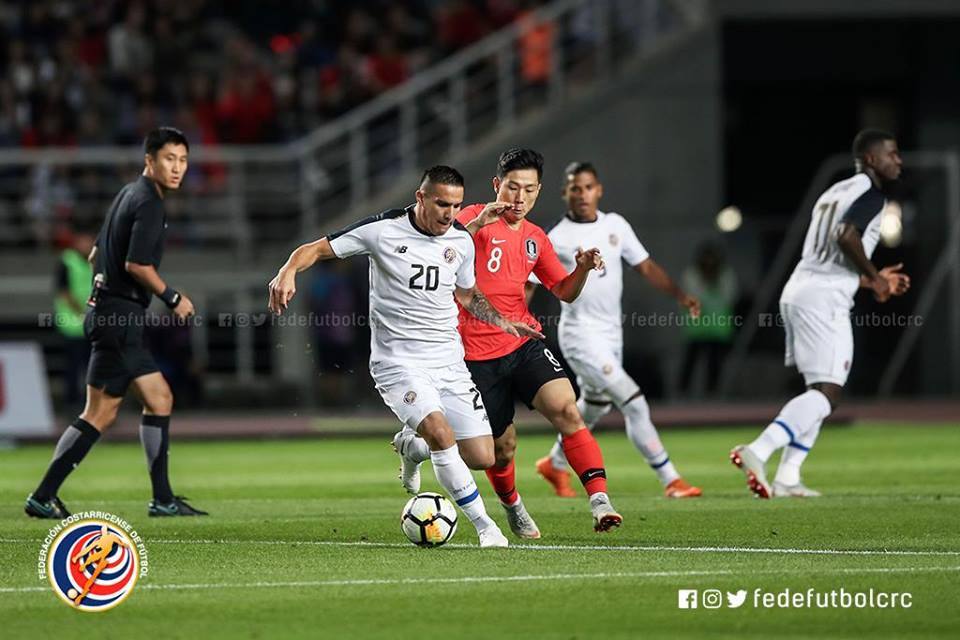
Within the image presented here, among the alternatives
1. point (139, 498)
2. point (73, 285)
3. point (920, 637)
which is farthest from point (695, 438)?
point (920, 637)

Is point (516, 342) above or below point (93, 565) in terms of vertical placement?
above

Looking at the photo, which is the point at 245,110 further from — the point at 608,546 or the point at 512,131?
the point at 608,546

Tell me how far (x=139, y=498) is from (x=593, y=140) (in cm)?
1386

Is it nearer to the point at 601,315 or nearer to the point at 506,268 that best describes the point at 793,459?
the point at 601,315

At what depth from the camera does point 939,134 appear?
97.1 feet

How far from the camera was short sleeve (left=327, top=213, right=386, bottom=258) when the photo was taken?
10203 millimetres

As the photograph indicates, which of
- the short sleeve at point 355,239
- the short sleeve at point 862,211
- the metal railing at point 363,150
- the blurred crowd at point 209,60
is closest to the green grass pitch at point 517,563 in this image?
the short sleeve at point 355,239

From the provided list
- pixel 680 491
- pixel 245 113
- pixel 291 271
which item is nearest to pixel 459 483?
pixel 291 271

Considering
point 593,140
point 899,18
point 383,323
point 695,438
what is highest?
point 899,18

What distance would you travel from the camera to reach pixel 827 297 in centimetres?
1304

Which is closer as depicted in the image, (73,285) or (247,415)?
(73,285)

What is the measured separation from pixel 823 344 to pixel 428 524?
4.25m

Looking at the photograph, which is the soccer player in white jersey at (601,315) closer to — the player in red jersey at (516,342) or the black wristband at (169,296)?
the player in red jersey at (516,342)

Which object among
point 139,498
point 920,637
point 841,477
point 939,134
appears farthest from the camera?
point 939,134
